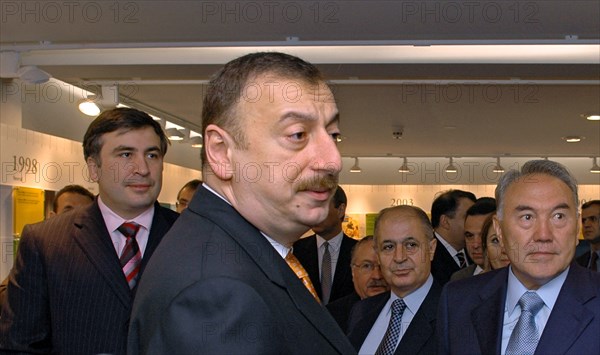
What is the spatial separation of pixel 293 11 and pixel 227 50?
3.60ft

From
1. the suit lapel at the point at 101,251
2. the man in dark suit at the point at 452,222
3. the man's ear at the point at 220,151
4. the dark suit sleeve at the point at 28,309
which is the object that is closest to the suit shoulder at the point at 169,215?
the suit lapel at the point at 101,251

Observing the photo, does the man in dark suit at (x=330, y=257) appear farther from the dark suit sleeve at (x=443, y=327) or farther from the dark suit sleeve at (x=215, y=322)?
the dark suit sleeve at (x=215, y=322)

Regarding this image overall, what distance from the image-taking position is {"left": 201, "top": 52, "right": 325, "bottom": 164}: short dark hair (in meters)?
1.11

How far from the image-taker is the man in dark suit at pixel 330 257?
4.38m

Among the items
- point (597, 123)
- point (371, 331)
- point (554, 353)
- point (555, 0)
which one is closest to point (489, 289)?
point (554, 353)

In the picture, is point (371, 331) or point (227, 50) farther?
point (227, 50)

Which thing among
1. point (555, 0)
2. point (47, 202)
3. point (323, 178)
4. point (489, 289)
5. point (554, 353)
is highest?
point (555, 0)

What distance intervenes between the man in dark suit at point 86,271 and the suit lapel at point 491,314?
0.93 m

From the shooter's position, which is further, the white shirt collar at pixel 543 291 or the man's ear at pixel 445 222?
the man's ear at pixel 445 222

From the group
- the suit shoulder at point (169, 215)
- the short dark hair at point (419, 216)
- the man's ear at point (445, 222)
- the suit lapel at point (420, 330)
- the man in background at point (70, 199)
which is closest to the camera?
the suit shoulder at point (169, 215)

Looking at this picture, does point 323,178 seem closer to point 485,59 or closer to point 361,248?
point 361,248

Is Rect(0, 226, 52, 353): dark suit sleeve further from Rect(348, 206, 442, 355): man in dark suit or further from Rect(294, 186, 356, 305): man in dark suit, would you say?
Rect(294, 186, 356, 305): man in dark suit

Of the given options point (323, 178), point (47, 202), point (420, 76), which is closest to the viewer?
point (323, 178)

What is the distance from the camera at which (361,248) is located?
11.7ft
